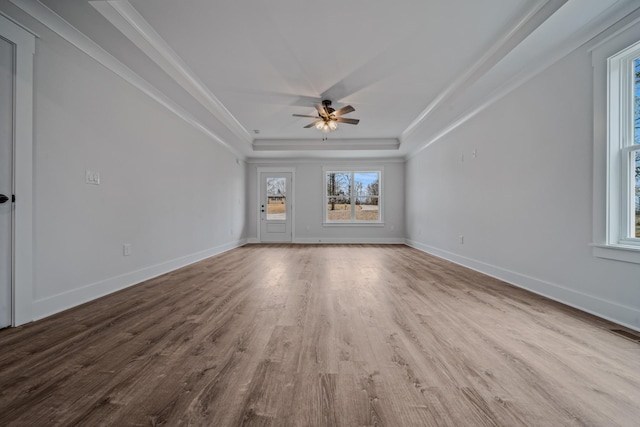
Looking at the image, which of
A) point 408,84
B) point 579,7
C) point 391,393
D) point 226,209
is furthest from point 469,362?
point 226,209

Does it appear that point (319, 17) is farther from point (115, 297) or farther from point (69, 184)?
point (115, 297)

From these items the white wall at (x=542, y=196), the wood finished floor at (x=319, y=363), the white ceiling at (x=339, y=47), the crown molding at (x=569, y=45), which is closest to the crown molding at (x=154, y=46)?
the white ceiling at (x=339, y=47)

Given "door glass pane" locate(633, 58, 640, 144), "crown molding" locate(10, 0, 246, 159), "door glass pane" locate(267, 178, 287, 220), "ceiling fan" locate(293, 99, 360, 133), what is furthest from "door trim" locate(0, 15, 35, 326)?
"door glass pane" locate(267, 178, 287, 220)

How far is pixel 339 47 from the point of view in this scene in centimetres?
304

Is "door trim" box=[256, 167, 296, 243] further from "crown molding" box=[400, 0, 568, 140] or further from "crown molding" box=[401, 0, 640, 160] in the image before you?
"crown molding" box=[401, 0, 640, 160]

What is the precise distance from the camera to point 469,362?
4.97 ft

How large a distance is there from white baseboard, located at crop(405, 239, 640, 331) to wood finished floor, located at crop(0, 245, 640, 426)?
134 mm

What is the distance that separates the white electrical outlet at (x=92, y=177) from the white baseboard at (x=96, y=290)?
3.15ft

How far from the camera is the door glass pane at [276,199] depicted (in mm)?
8062

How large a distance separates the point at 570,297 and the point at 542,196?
1.00 meters

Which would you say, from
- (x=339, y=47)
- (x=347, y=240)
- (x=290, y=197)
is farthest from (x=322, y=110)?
(x=347, y=240)

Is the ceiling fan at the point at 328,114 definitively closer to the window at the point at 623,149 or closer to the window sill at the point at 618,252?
the window at the point at 623,149

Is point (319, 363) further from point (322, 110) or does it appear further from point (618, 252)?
point (322, 110)

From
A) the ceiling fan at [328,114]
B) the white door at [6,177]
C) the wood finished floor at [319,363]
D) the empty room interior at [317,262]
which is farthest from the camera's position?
the ceiling fan at [328,114]
